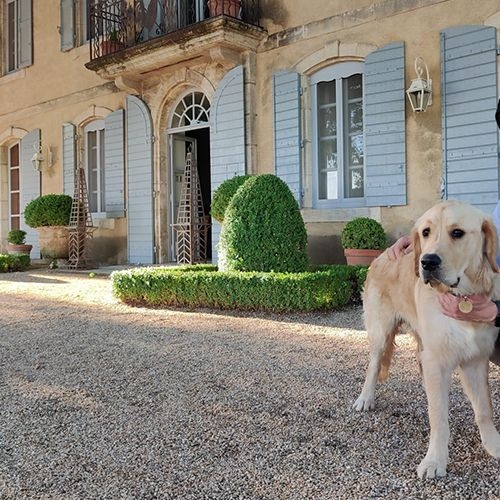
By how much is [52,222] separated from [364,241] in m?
6.61

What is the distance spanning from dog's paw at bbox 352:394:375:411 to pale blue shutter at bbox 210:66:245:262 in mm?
6652

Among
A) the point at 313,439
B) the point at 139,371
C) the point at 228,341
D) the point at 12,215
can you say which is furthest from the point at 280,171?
the point at 12,215

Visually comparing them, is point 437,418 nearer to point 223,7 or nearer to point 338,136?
point 338,136

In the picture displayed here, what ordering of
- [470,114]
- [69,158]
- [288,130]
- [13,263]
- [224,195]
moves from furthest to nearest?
[69,158] < [13,263] < [288,130] < [224,195] < [470,114]

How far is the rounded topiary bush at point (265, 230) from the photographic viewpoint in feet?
19.8

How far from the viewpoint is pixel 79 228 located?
34.8ft

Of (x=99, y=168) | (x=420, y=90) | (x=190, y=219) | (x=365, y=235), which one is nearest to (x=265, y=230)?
(x=365, y=235)

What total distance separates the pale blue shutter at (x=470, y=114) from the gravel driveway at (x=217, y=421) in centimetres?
314

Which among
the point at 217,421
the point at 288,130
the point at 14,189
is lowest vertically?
the point at 217,421

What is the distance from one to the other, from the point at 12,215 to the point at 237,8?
329 inches

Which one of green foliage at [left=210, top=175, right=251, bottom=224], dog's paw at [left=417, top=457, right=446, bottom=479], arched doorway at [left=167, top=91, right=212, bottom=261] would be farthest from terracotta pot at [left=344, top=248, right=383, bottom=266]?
dog's paw at [left=417, top=457, right=446, bottom=479]

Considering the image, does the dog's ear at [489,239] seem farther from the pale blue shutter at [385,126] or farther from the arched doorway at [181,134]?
the arched doorway at [181,134]

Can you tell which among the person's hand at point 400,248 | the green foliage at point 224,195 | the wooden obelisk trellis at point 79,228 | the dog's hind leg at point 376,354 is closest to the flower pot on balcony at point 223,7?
the green foliage at point 224,195

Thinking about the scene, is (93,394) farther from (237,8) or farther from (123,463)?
(237,8)
